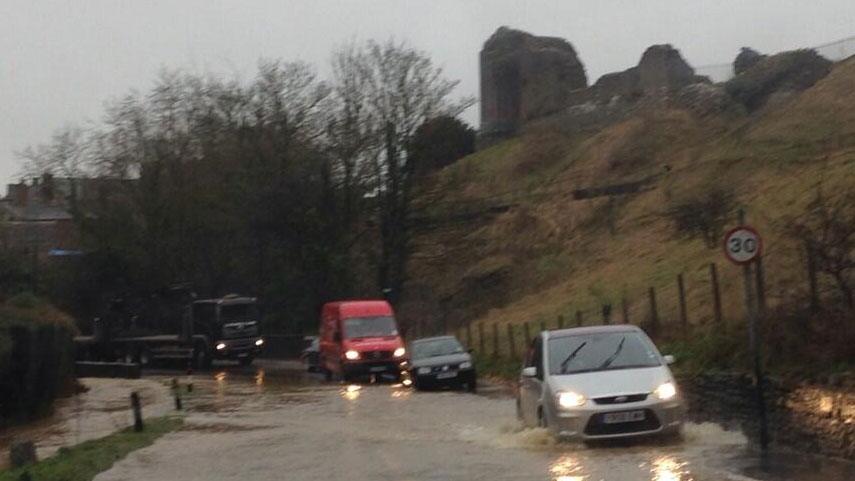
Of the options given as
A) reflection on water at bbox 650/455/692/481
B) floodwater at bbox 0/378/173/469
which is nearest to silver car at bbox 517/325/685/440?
reflection on water at bbox 650/455/692/481

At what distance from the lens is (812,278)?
64.5 feet

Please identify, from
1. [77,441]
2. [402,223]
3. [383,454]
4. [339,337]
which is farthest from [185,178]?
[383,454]

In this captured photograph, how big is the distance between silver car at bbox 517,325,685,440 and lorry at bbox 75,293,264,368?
33.7m

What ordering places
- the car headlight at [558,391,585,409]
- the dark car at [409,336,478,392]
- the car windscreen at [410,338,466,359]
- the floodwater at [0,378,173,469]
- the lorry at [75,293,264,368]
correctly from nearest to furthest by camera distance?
the car headlight at [558,391,585,409] → the floodwater at [0,378,173,469] → the dark car at [409,336,478,392] → the car windscreen at [410,338,466,359] → the lorry at [75,293,264,368]

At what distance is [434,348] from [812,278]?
1558cm

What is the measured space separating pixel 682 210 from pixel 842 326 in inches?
1066

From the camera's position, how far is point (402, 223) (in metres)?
58.1

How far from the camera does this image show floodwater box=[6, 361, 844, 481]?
14.2 metres

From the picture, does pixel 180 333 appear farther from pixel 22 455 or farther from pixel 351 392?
pixel 22 455

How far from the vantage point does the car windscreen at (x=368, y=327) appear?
39938 millimetres

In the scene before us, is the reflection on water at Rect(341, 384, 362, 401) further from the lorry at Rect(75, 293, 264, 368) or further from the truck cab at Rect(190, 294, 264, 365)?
the lorry at Rect(75, 293, 264, 368)

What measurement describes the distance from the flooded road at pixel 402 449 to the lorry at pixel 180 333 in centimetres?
2228

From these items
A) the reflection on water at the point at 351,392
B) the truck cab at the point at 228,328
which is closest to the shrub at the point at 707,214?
the reflection on water at the point at 351,392

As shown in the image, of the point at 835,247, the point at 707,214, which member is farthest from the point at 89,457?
the point at 707,214
